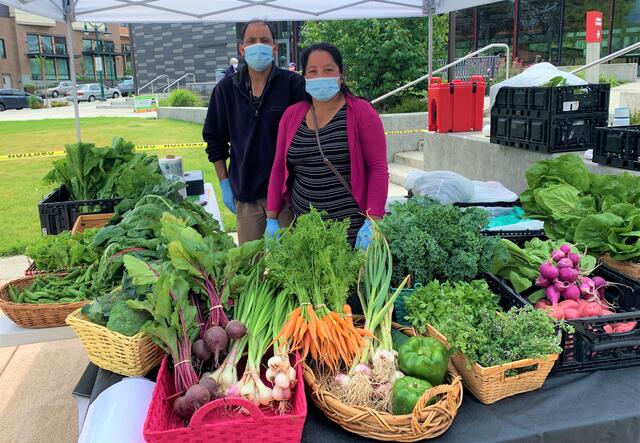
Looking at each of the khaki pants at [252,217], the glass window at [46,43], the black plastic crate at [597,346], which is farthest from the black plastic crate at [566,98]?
the glass window at [46,43]

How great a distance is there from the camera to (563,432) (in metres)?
1.68

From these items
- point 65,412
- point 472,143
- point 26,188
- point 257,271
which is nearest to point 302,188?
point 257,271

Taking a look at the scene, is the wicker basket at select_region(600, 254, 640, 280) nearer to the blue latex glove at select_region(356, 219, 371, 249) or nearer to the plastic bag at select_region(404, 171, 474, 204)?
the blue latex glove at select_region(356, 219, 371, 249)

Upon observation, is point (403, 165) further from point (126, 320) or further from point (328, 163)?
point (126, 320)

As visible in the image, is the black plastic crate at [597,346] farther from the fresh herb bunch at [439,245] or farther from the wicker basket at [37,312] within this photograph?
the wicker basket at [37,312]

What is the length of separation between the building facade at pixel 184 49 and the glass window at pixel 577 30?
25518mm

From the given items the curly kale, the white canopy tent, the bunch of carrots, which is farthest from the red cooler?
the curly kale

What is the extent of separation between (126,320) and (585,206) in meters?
2.53

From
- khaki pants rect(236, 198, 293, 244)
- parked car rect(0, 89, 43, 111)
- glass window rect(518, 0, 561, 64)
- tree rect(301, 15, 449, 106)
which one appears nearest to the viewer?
khaki pants rect(236, 198, 293, 244)

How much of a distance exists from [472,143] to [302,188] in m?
4.09

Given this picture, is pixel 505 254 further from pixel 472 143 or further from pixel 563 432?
pixel 472 143

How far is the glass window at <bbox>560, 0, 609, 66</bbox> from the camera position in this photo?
15.7 metres

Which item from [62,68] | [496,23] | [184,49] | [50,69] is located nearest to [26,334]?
[496,23]

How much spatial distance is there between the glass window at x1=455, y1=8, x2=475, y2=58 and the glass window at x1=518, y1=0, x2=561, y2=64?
6.60ft
